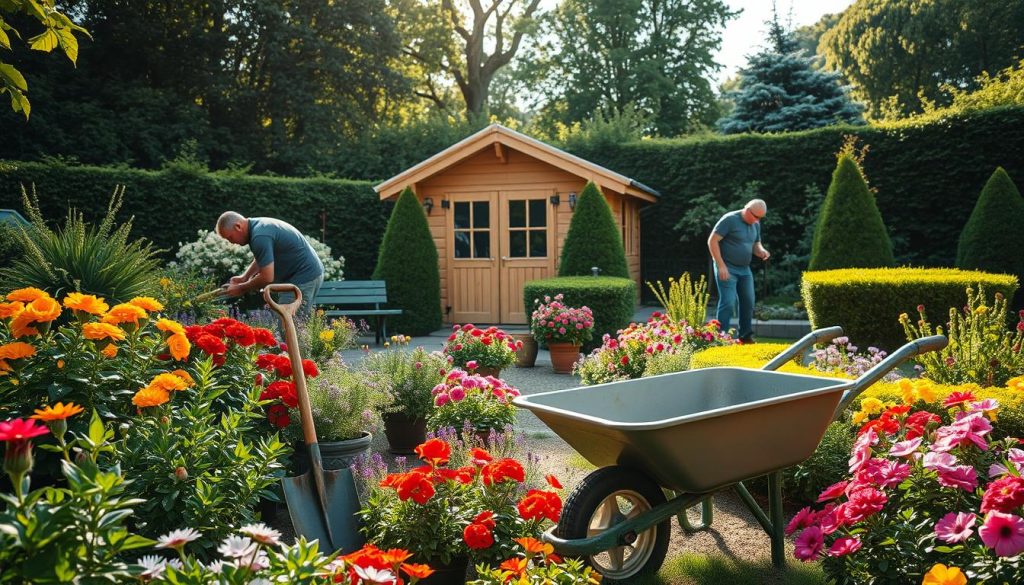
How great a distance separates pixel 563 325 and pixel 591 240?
3538 mm

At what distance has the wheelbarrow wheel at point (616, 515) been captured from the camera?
2693 mm

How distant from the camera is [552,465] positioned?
183 inches

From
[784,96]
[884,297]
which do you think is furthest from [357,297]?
[784,96]

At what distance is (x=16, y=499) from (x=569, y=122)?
28.1 metres

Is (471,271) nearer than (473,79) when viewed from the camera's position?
Yes

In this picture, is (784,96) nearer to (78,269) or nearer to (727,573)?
(78,269)

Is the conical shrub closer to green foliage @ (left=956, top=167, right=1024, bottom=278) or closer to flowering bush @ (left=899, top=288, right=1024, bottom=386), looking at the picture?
green foliage @ (left=956, top=167, right=1024, bottom=278)

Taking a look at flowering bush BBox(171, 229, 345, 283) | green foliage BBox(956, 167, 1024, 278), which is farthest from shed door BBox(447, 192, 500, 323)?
green foliage BBox(956, 167, 1024, 278)

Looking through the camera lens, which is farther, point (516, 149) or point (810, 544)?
point (516, 149)

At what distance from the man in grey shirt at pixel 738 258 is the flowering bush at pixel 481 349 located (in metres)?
2.99

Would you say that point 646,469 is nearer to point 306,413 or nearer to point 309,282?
point 306,413

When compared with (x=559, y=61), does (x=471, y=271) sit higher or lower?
lower

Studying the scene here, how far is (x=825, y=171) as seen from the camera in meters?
14.3

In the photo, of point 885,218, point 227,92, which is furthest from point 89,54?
point 885,218
